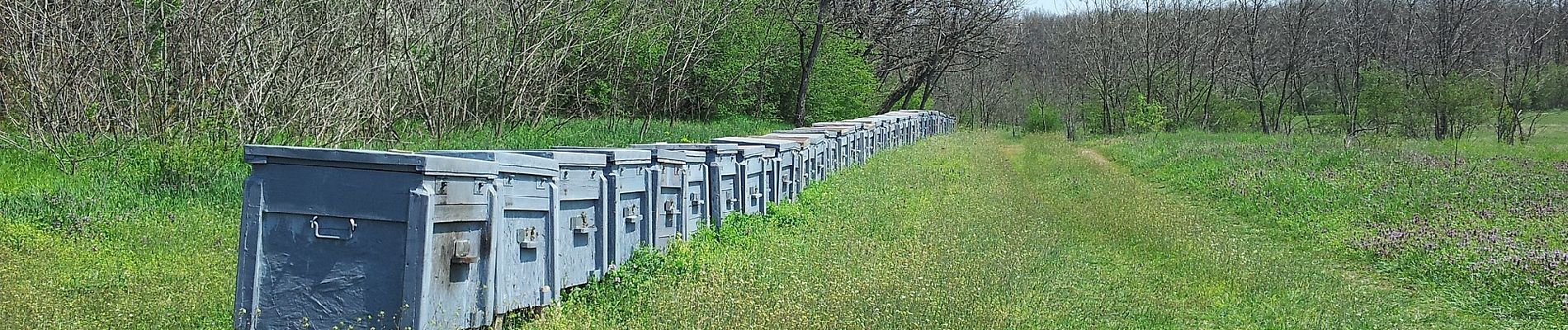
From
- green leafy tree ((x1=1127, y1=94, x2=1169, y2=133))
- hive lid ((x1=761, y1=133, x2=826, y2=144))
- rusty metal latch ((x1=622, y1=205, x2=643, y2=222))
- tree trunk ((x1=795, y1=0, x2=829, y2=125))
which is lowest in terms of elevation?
rusty metal latch ((x1=622, y1=205, x2=643, y2=222))

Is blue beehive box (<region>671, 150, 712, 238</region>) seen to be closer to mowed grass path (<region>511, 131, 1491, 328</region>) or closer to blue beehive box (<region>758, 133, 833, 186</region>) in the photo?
mowed grass path (<region>511, 131, 1491, 328</region>)

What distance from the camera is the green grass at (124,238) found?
7.00 metres

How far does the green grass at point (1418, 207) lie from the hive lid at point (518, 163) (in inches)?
229

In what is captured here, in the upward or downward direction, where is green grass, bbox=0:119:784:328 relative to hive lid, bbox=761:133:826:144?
downward

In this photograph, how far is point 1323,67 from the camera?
4466cm

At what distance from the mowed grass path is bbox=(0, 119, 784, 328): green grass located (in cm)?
225

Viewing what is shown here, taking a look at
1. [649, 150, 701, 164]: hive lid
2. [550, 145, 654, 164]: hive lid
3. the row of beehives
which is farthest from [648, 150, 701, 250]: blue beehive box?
the row of beehives

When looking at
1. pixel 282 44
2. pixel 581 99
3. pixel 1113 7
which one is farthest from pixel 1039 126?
pixel 282 44

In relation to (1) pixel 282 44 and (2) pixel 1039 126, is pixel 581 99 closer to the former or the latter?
(1) pixel 282 44

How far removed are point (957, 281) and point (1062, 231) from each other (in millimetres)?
3622

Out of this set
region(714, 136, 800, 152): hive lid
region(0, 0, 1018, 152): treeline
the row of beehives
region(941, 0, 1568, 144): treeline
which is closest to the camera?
the row of beehives

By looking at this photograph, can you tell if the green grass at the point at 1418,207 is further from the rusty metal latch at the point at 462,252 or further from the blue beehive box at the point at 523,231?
the rusty metal latch at the point at 462,252

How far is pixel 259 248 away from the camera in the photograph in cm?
582

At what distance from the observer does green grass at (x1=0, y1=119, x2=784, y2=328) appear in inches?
276
